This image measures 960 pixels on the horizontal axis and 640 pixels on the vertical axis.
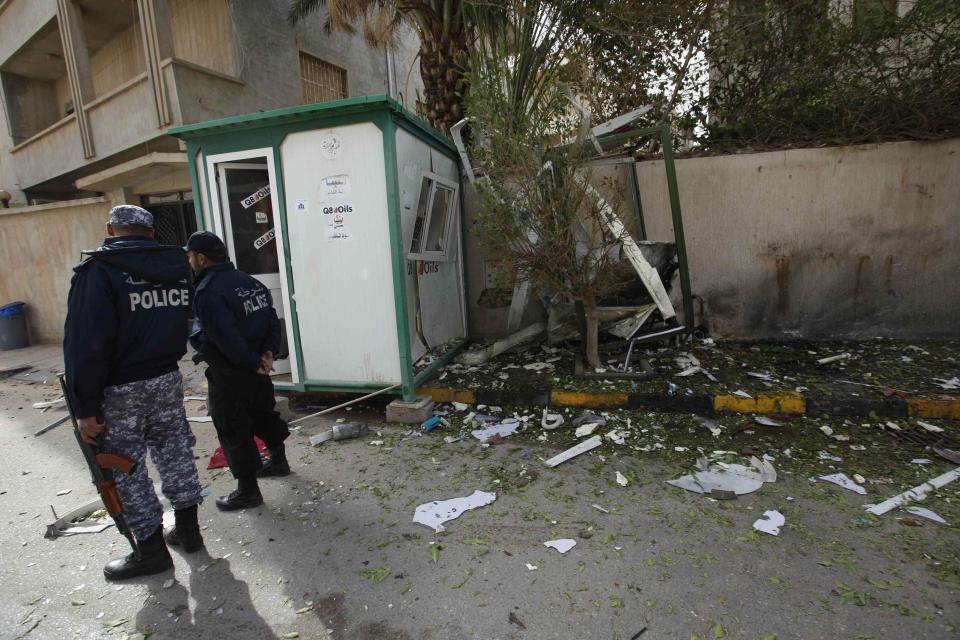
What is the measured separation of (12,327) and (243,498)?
32.6ft

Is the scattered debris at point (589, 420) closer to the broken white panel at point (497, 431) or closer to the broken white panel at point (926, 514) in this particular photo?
the broken white panel at point (497, 431)

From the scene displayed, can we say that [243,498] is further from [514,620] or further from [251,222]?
[251,222]

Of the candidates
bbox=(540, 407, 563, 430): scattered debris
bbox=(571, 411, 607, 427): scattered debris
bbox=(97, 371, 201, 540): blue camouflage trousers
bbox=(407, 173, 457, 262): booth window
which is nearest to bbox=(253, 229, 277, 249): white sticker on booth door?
bbox=(407, 173, 457, 262): booth window

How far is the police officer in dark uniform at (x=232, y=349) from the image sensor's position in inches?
112

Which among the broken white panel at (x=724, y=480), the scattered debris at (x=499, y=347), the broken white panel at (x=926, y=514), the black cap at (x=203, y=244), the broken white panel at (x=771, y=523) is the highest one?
the black cap at (x=203, y=244)

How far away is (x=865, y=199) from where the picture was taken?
215 inches

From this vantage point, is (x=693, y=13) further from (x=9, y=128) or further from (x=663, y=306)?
(x=9, y=128)

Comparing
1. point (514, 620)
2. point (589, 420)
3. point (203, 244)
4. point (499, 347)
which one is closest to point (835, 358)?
point (589, 420)

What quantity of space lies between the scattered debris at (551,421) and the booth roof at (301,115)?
118 inches

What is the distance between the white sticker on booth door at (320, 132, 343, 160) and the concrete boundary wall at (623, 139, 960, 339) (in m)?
3.82

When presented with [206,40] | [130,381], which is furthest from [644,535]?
[206,40]

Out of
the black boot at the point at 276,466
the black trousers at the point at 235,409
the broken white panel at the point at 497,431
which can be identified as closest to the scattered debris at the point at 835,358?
the broken white panel at the point at 497,431

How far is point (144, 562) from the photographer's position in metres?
2.46

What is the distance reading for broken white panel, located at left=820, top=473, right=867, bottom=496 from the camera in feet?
9.48
